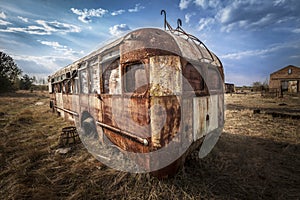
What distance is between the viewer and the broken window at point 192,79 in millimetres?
2664

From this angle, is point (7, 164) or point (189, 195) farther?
point (7, 164)

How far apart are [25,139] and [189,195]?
249 inches

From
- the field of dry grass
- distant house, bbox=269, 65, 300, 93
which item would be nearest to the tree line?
the field of dry grass

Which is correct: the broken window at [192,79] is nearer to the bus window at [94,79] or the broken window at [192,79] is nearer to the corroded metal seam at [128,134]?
the corroded metal seam at [128,134]

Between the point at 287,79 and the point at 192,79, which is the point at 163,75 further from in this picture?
the point at 287,79

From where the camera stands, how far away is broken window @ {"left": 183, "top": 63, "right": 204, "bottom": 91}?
2.66 m

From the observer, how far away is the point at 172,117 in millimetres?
2414

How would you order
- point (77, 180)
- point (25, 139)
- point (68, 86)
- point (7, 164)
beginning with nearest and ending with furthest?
point (77, 180), point (7, 164), point (25, 139), point (68, 86)

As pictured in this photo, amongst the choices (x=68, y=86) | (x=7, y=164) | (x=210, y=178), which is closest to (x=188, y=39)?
(x=210, y=178)

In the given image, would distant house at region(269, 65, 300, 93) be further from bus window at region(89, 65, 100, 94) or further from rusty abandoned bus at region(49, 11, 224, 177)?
bus window at region(89, 65, 100, 94)

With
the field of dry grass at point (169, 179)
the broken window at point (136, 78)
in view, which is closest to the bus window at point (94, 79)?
the broken window at point (136, 78)

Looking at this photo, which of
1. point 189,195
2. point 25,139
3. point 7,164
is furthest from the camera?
point 25,139

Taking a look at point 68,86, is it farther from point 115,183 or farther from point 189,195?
point 189,195

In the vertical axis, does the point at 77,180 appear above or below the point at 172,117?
below
